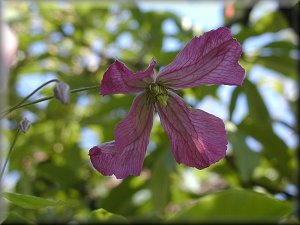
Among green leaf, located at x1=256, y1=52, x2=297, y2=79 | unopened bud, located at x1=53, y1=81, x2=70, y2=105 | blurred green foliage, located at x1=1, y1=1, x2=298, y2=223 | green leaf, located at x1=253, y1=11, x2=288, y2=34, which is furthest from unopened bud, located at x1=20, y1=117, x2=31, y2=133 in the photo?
green leaf, located at x1=253, y1=11, x2=288, y2=34

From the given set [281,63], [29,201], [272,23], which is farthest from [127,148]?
[272,23]

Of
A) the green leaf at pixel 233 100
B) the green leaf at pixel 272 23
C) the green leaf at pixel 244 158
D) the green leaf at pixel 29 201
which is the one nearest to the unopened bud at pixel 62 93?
the green leaf at pixel 29 201

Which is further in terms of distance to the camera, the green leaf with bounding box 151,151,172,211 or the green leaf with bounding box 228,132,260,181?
the green leaf with bounding box 151,151,172,211

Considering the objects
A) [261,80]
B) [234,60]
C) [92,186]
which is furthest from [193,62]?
[261,80]

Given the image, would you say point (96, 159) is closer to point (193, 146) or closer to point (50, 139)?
point (193, 146)

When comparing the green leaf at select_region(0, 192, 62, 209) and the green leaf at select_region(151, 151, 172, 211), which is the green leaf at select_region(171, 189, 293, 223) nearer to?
the green leaf at select_region(0, 192, 62, 209)

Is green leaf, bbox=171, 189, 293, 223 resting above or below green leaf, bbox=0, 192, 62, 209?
below

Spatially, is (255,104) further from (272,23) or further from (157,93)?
(157,93)
